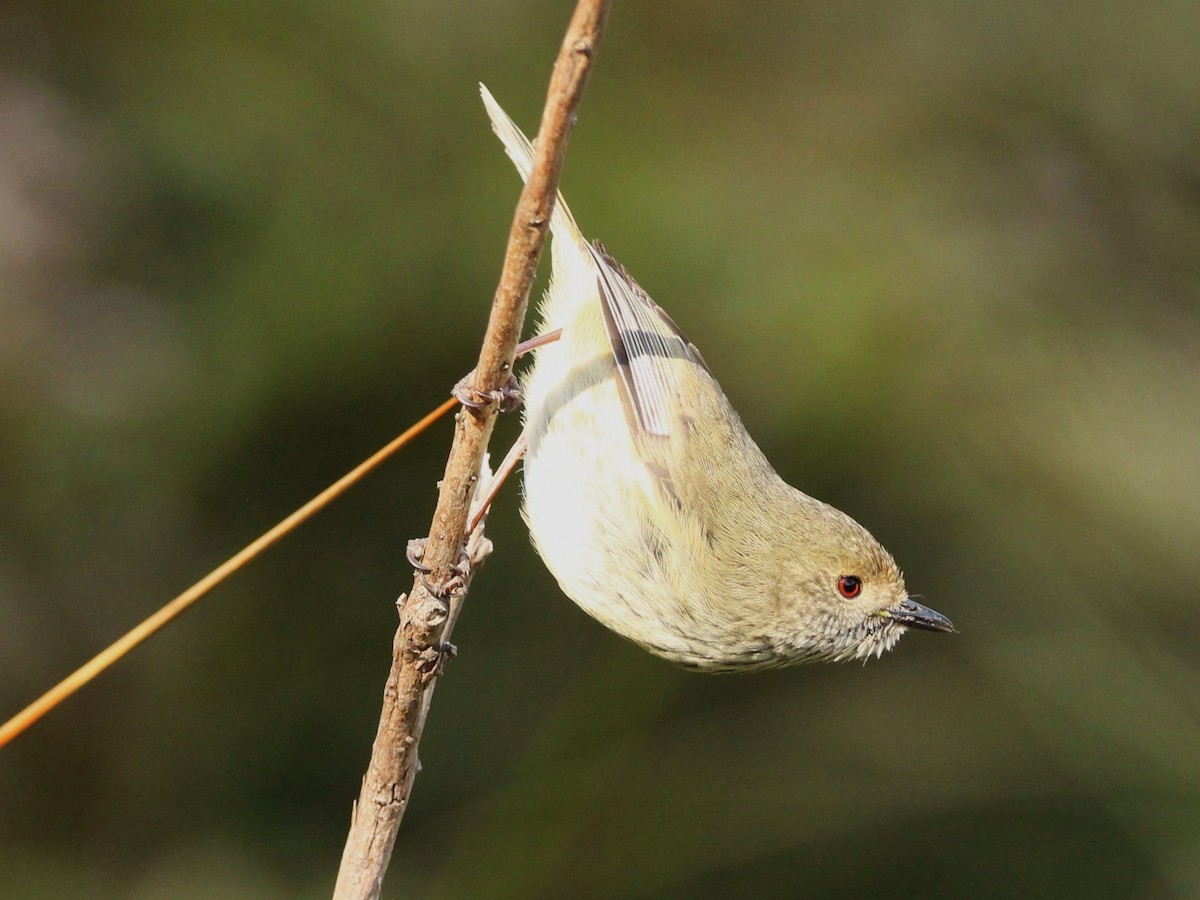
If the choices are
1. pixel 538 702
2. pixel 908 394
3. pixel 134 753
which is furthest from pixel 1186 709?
pixel 134 753

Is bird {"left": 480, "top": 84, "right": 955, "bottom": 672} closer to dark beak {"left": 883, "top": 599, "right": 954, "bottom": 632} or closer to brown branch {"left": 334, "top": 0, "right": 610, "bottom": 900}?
dark beak {"left": 883, "top": 599, "right": 954, "bottom": 632}

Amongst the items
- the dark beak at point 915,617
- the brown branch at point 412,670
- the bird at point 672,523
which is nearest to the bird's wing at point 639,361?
the bird at point 672,523

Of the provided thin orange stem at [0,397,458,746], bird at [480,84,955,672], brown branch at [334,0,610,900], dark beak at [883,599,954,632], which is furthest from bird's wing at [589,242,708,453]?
thin orange stem at [0,397,458,746]

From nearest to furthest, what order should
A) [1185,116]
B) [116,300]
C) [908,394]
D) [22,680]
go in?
[22,680], [116,300], [908,394], [1185,116]

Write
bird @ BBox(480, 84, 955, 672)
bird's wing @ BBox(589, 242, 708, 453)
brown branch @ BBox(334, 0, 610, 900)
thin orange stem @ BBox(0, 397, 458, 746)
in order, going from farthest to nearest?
1. bird's wing @ BBox(589, 242, 708, 453)
2. bird @ BBox(480, 84, 955, 672)
3. brown branch @ BBox(334, 0, 610, 900)
4. thin orange stem @ BBox(0, 397, 458, 746)

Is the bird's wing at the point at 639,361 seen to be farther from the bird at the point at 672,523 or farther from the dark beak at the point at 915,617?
the dark beak at the point at 915,617

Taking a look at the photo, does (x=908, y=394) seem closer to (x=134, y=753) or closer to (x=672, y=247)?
(x=672, y=247)

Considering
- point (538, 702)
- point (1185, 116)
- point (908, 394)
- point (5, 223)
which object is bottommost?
point (538, 702)

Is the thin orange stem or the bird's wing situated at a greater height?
the bird's wing
